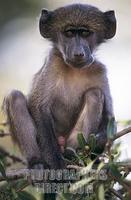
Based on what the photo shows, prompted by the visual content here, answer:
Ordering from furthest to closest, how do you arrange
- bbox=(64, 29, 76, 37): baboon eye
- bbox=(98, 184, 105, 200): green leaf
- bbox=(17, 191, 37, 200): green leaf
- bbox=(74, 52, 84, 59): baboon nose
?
bbox=(64, 29, 76, 37): baboon eye → bbox=(74, 52, 84, 59): baboon nose → bbox=(17, 191, 37, 200): green leaf → bbox=(98, 184, 105, 200): green leaf

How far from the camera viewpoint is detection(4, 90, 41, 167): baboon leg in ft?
27.2

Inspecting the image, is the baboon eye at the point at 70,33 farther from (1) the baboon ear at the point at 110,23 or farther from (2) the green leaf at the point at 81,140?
(2) the green leaf at the point at 81,140

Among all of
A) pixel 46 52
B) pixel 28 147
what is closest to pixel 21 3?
pixel 46 52

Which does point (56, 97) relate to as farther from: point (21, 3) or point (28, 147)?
point (21, 3)

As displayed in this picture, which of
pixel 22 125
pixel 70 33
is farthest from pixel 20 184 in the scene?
pixel 70 33

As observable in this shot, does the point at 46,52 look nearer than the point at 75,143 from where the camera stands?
No

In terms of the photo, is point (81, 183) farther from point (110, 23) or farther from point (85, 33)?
point (110, 23)

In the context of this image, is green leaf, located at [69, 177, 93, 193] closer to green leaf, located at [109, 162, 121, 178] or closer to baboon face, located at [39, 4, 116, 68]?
green leaf, located at [109, 162, 121, 178]

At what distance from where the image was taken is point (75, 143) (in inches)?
342

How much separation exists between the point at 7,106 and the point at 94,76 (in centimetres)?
115

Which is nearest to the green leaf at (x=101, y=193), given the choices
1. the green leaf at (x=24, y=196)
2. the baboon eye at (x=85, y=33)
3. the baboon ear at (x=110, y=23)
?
the green leaf at (x=24, y=196)

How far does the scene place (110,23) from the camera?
9086 millimetres

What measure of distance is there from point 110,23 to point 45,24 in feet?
2.68

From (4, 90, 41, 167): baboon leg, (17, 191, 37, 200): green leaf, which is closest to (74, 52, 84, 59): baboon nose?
(4, 90, 41, 167): baboon leg
